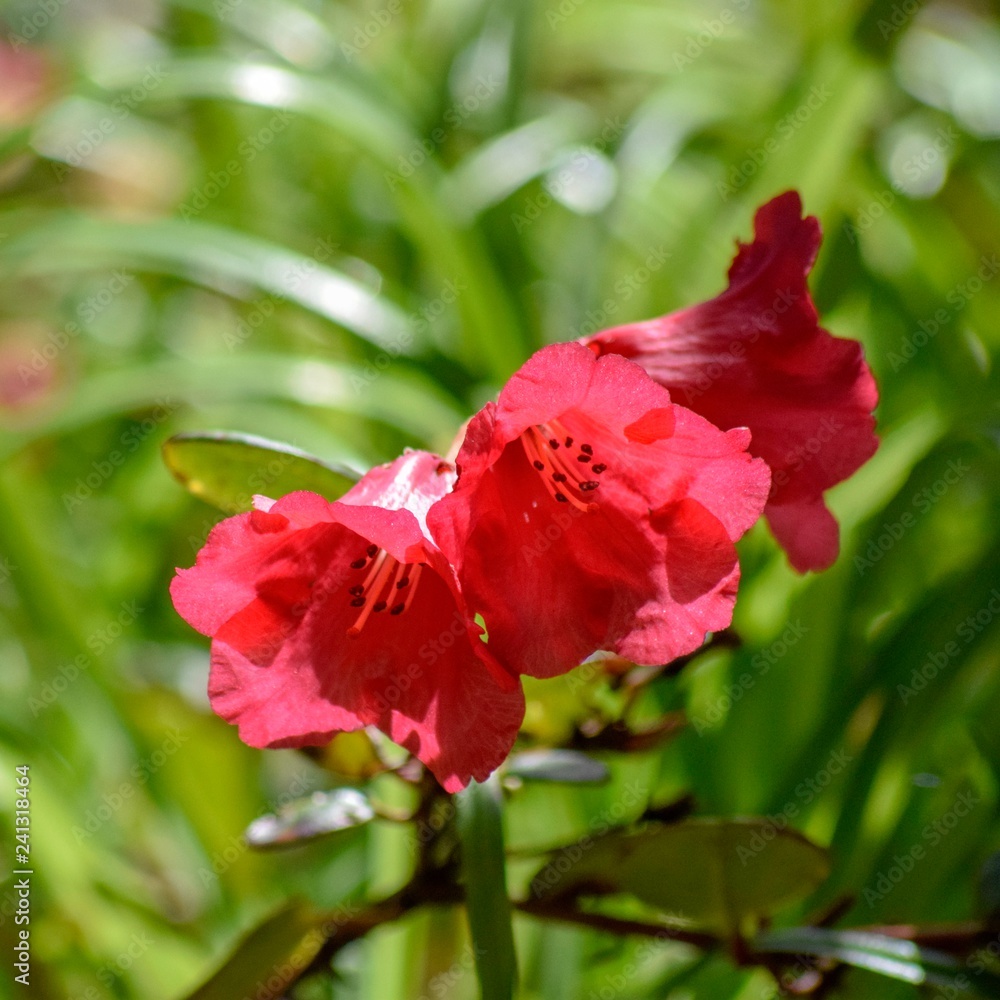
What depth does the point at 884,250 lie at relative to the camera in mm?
1261

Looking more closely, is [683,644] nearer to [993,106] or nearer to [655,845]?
[655,845]

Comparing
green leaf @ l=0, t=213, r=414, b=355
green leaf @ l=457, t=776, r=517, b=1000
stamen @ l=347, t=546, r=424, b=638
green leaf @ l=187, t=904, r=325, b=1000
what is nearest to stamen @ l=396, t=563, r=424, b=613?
stamen @ l=347, t=546, r=424, b=638

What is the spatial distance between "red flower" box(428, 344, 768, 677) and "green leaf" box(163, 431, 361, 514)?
0.12 metres

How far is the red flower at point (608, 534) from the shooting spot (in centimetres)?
46

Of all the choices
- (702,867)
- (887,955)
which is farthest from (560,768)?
(887,955)

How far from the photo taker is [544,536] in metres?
0.52

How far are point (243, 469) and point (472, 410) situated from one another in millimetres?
456

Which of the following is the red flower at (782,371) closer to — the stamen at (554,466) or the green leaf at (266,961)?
the stamen at (554,466)

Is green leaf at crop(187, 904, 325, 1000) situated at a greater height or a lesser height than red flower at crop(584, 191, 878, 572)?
lesser

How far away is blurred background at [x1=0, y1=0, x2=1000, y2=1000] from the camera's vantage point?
74cm

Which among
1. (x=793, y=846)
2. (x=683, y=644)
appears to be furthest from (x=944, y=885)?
(x=683, y=644)

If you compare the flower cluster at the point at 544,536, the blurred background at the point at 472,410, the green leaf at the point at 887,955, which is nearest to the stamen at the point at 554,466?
the flower cluster at the point at 544,536

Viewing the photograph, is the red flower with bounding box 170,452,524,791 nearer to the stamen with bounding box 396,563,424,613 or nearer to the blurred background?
the stamen with bounding box 396,563,424,613

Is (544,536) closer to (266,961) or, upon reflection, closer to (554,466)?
(554,466)
